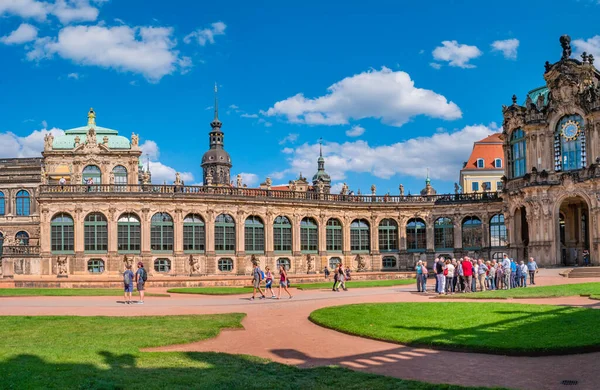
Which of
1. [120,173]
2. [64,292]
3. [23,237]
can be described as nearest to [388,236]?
[120,173]

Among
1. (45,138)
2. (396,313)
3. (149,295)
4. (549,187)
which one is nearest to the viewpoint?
(396,313)

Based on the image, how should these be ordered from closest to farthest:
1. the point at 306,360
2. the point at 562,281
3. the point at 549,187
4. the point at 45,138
A: the point at 306,360 < the point at 562,281 < the point at 549,187 < the point at 45,138

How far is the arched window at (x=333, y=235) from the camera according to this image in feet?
227

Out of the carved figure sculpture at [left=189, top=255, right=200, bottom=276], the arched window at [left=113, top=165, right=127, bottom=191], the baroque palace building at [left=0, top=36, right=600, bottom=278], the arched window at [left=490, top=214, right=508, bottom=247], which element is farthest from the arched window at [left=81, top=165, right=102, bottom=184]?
the arched window at [left=490, top=214, right=508, bottom=247]

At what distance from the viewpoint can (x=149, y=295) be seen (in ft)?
123

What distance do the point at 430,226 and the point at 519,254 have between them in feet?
39.0

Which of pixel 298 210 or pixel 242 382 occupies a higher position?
pixel 298 210

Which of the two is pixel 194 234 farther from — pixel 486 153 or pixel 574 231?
pixel 486 153

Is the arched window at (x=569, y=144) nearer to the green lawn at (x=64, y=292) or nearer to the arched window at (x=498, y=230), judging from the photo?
the arched window at (x=498, y=230)

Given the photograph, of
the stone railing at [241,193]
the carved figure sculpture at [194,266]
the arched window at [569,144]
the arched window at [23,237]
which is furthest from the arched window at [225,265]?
the arched window at [569,144]

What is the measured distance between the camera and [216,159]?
148000 mm

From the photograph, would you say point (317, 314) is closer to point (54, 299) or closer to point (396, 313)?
point (396, 313)

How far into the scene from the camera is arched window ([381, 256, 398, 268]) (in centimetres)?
7088

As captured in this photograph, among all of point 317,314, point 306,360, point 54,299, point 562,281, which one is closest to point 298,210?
point 562,281
